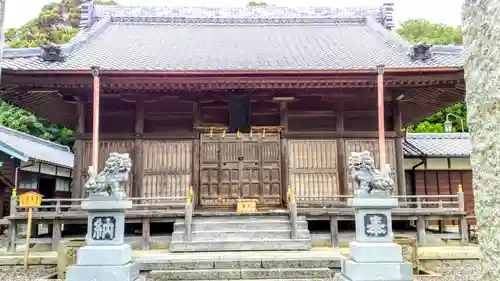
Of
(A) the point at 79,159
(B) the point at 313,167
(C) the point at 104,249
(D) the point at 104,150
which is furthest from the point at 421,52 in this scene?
(A) the point at 79,159

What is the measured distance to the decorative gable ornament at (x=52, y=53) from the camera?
10.7 m

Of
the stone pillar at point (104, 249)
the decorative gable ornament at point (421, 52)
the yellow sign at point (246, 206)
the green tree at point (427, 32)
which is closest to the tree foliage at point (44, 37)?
the yellow sign at point (246, 206)

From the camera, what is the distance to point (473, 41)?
1.84 m

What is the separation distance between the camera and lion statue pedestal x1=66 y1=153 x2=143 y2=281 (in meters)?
6.06

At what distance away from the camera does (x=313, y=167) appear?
11.2 m

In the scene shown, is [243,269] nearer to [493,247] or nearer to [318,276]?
[318,276]

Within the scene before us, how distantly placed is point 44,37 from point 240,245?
30.6 m

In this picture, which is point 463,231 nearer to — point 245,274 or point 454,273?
point 454,273

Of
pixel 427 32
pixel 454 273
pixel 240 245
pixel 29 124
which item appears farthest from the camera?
pixel 427 32

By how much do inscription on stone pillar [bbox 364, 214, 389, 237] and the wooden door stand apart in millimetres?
4853

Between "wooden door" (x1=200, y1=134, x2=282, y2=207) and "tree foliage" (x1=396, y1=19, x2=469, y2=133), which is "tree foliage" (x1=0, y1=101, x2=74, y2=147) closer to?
"wooden door" (x1=200, y1=134, x2=282, y2=207)

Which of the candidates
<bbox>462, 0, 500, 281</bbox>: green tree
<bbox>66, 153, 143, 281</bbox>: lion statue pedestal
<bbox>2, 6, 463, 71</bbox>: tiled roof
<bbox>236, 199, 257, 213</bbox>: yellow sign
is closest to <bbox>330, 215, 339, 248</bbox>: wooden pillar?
<bbox>236, 199, 257, 213</bbox>: yellow sign

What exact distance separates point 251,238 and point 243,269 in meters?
1.68

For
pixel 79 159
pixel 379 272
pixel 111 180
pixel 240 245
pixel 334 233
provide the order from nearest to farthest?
pixel 379 272, pixel 111 180, pixel 240 245, pixel 334 233, pixel 79 159
